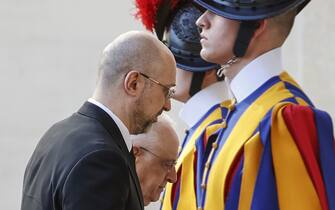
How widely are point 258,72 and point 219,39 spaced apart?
18cm

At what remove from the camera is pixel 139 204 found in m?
2.84

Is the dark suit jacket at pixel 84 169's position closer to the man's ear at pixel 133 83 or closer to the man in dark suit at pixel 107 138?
the man in dark suit at pixel 107 138

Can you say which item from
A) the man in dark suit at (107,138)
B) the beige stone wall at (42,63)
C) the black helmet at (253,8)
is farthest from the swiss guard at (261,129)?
the beige stone wall at (42,63)

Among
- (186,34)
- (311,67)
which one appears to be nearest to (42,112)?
(311,67)

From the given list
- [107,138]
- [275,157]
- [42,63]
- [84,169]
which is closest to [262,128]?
[275,157]

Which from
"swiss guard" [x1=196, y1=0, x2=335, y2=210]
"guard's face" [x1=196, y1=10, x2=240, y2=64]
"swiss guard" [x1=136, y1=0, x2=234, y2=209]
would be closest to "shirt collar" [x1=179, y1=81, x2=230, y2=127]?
"swiss guard" [x1=136, y1=0, x2=234, y2=209]

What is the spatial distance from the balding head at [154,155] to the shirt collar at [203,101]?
1.58 feet

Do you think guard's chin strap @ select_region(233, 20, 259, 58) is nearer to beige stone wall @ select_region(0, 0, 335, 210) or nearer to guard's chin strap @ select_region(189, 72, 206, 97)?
guard's chin strap @ select_region(189, 72, 206, 97)

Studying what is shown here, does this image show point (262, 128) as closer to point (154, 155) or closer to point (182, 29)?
point (154, 155)

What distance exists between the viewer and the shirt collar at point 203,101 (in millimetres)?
4078

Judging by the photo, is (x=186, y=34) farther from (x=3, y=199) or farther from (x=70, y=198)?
(x=3, y=199)

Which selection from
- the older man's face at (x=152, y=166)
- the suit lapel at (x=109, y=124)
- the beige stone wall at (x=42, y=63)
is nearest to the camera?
the suit lapel at (x=109, y=124)

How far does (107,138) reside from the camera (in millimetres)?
2779

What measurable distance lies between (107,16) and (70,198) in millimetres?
3386
